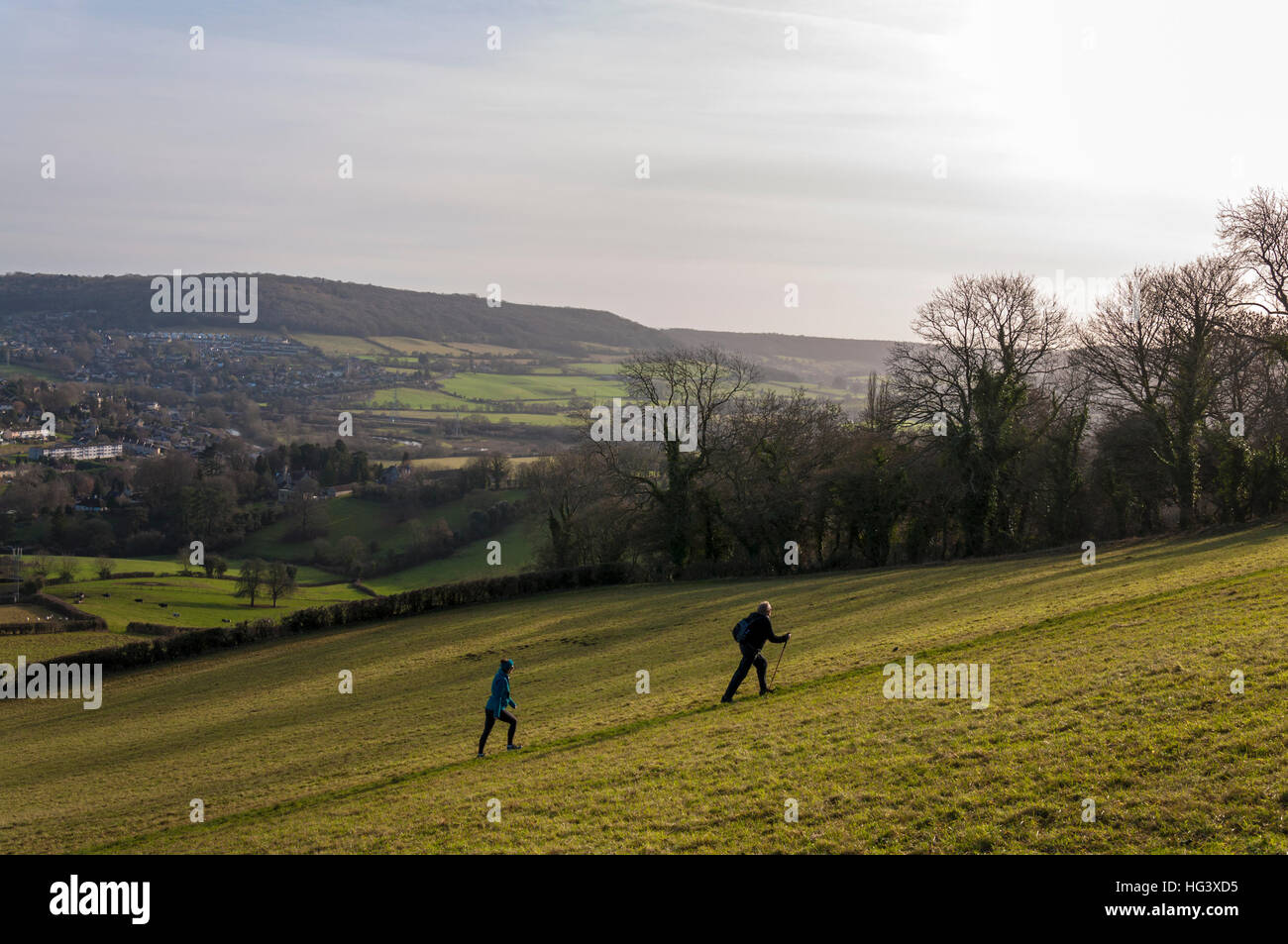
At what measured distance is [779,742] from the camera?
16359 mm

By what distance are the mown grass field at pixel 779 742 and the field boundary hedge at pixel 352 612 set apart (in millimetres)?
7612

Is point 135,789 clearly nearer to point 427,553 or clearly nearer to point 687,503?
point 687,503

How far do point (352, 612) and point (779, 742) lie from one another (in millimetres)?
39602

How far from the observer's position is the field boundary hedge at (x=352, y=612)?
45375mm

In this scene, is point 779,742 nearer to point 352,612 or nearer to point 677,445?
point 352,612

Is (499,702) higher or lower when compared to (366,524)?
higher

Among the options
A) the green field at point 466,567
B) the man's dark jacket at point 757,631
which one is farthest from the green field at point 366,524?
the man's dark jacket at point 757,631

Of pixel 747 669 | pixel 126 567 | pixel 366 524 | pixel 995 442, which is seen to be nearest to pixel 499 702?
pixel 747 669

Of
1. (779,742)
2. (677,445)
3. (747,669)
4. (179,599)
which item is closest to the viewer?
(779,742)

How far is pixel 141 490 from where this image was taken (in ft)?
383

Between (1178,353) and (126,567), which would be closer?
(1178,353)

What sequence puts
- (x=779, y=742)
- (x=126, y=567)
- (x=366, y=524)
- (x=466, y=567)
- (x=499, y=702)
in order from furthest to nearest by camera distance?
(x=366, y=524)
(x=126, y=567)
(x=466, y=567)
(x=499, y=702)
(x=779, y=742)

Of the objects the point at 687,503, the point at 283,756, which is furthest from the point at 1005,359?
the point at 283,756
